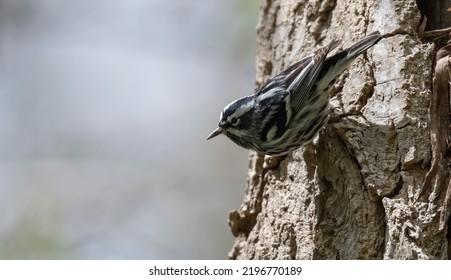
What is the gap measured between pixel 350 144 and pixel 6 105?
700 centimetres

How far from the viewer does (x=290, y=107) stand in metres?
4.74

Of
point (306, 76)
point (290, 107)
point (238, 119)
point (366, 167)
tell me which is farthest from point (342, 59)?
point (238, 119)

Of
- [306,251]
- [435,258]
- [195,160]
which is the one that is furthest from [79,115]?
[435,258]

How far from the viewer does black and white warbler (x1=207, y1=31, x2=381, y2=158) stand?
14.3 feet

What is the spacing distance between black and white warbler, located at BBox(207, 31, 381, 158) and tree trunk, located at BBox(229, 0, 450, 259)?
0.30 feet

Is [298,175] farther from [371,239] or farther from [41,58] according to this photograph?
[41,58]

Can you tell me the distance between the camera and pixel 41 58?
10328mm

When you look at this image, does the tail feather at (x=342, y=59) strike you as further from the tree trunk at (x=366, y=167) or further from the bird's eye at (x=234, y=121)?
the bird's eye at (x=234, y=121)

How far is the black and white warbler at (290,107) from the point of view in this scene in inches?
172

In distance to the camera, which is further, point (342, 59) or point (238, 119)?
point (238, 119)

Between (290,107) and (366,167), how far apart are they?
1018 millimetres

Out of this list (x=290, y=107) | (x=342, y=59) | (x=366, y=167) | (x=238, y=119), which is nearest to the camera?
(x=366, y=167)

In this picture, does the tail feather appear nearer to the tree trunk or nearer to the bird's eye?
the tree trunk

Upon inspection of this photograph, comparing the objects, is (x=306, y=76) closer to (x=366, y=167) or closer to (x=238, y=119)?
(x=238, y=119)
